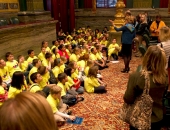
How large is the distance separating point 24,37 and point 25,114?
5.83m

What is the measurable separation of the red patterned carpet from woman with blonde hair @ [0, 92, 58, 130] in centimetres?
255

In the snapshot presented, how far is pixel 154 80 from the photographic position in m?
1.83

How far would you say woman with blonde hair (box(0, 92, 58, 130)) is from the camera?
740 mm

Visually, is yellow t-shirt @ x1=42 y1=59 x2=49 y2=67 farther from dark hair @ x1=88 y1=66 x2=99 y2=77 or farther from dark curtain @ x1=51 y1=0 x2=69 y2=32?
dark curtain @ x1=51 y1=0 x2=69 y2=32

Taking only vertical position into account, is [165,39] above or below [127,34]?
above

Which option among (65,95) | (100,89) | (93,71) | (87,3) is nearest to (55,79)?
(65,95)

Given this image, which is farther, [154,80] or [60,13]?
[60,13]

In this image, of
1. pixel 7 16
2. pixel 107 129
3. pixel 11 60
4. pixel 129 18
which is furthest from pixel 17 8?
pixel 107 129

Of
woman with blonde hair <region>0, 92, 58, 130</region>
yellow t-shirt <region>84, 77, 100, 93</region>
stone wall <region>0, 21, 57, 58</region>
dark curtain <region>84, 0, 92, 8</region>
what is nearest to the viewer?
woman with blonde hair <region>0, 92, 58, 130</region>

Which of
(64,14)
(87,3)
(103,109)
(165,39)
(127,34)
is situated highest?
(87,3)

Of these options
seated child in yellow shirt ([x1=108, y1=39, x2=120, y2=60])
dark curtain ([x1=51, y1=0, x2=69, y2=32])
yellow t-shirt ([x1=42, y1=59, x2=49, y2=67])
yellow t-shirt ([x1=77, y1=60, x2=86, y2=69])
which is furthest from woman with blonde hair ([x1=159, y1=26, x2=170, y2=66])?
dark curtain ([x1=51, y1=0, x2=69, y2=32])

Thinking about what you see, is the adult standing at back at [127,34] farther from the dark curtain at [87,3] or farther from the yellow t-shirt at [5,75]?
the dark curtain at [87,3]

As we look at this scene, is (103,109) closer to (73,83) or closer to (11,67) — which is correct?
(73,83)

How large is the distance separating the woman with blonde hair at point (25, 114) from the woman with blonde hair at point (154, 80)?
1233 mm
